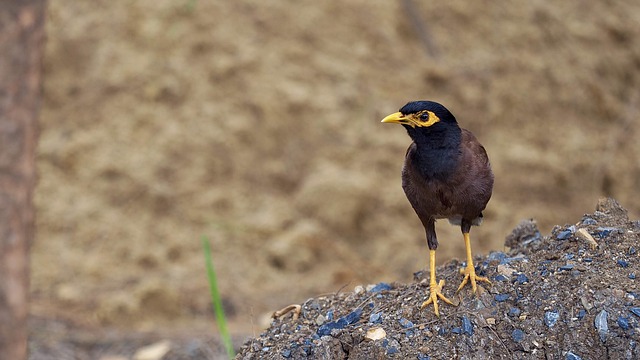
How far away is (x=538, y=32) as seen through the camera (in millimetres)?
8898

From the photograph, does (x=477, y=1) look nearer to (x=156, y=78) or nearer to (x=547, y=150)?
Result: (x=547, y=150)

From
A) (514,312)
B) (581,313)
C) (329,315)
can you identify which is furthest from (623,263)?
(329,315)

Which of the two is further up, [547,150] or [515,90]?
[515,90]

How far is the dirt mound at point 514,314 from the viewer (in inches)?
125

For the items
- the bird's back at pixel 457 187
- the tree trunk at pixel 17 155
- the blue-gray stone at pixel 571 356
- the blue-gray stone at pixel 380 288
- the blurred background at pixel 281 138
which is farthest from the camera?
the blurred background at pixel 281 138

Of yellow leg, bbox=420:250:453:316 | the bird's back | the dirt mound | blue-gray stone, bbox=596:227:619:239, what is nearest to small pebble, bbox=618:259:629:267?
the dirt mound

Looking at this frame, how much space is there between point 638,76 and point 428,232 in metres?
6.40

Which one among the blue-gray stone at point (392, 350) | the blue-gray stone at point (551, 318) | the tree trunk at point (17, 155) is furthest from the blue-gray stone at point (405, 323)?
the tree trunk at point (17, 155)

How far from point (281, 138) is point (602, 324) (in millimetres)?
5265

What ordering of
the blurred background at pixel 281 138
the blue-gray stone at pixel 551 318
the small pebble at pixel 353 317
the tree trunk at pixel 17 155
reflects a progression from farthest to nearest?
the blurred background at pixel 281 138 < the tree trunk at pixel 17 155 < the small pebble at pixel 353 317 < the blue-gray stone at pixel 551 318

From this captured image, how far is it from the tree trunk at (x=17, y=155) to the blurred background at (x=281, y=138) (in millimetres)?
1926

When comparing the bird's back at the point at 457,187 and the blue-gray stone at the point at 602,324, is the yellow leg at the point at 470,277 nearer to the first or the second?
the bird's back at the point at 457,187

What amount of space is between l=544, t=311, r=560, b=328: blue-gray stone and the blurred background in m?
4.04

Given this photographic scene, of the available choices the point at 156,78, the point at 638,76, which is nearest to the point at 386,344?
the point at 156,78
